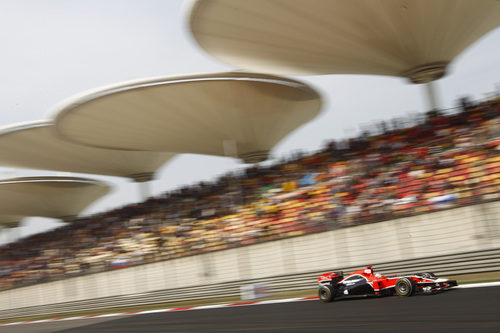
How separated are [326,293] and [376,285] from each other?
1116mm

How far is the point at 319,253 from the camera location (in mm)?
14312

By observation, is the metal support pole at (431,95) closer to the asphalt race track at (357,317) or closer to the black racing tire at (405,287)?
the asphalt race track at (357,317)

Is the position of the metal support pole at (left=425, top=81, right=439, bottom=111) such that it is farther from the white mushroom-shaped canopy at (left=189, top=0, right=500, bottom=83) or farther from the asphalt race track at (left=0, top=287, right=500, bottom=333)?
the asphalt race track at (left=0, top=287, right=500, bottom=333)

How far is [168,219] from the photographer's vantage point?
2066 centimetres

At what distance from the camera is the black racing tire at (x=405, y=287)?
30.3ft

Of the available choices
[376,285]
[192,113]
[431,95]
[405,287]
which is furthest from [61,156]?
[405,287]

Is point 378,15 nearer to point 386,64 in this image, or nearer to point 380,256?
point 386,64

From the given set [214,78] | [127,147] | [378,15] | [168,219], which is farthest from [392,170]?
[127,147]

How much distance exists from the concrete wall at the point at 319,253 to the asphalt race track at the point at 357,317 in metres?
2.67

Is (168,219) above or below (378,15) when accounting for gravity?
below

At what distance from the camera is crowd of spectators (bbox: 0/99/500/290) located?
12.7 meters

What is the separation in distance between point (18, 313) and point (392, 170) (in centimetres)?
1654

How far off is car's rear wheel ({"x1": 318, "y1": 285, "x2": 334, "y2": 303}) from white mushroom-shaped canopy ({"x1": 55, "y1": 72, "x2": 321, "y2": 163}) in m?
7.68

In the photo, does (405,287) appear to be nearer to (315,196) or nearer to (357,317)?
(357,317)
